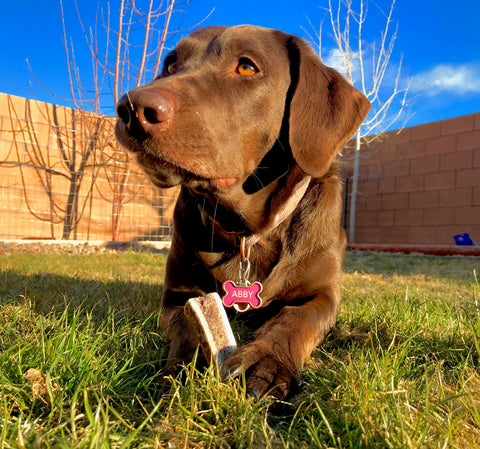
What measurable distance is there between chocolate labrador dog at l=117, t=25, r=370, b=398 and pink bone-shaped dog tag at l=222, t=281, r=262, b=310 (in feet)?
0.04

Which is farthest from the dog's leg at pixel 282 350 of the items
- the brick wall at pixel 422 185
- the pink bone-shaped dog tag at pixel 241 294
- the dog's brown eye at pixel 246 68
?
the brick wall at pixel 422 185

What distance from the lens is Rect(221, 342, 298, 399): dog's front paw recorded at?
1.12 metres

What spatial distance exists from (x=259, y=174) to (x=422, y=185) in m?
9.84

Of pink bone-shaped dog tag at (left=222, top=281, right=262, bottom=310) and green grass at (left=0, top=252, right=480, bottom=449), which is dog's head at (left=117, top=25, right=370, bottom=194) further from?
green grass at (left=0, top=252, right=480, bottom=449)

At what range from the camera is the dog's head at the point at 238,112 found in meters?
1.44

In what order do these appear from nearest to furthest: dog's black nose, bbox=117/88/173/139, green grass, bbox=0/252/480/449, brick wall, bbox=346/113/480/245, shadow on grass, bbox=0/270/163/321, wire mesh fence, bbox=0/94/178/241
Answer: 1. green grass, bbox=0/252/480/449
2. dog's black nose, bbox=117/88/173/139
3. shadow on grass, bbox=0/270/163/321
4. wire mesh fence, bbox=0/94/178/241
5. brick wall, bbox=346/113/480/245

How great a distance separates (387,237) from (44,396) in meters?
11.3

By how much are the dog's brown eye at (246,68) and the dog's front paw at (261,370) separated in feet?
3.84

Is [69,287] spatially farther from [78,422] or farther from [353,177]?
[353,177]

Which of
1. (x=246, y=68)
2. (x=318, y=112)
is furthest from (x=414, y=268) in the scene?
(x=246, y=68)

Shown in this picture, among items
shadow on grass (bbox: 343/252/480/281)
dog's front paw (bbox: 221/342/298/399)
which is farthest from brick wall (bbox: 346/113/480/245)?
dog's front paw (bbox: 221/342/298/399)

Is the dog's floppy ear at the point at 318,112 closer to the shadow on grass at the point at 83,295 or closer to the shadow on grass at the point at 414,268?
→ the shadow on grass at the point at 83,295

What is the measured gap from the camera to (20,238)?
25.0 feet

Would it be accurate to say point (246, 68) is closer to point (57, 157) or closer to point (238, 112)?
point (238, 112)
